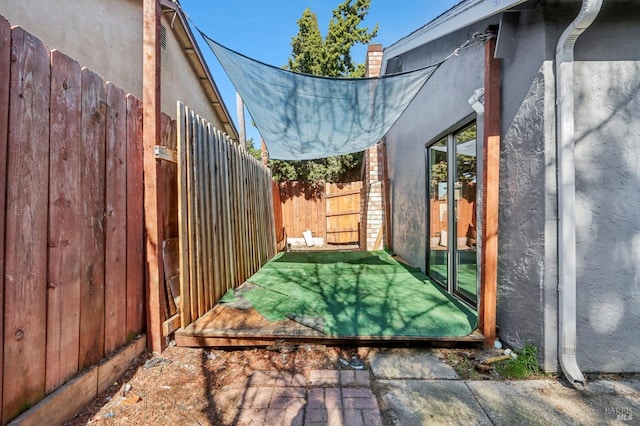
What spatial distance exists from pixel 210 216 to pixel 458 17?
3.00 meters

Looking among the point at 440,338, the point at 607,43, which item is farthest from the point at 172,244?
the point at 607,43

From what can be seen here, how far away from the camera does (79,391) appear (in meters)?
1.67

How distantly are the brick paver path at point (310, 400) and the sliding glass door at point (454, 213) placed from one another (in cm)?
168

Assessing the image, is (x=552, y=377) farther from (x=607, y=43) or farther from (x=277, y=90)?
(x=277, y=90)

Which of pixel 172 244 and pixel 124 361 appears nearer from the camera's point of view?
pixel 124 361

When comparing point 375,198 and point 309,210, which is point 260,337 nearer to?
point 375,198

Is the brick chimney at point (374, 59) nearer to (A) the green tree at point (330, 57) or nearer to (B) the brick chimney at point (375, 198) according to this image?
(B) the brick chimney at point (375, 198)

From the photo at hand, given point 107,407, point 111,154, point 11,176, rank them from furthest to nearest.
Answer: point 111,154 < point 107,407 < point 11,176

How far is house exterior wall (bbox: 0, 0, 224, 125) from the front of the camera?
2827mm

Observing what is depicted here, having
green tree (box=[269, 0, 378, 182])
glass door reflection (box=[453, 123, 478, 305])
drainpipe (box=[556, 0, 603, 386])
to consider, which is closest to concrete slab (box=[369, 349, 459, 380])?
Answer: drainpipe (box=[556, 0, 603, 386])

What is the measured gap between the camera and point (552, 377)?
2023 mm

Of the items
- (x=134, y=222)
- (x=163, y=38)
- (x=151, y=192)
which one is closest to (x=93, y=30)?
(x=163, y=38)

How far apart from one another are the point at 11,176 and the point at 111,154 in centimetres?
70

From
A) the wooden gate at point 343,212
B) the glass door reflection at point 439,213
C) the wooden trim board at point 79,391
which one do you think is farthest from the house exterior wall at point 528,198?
the wooden gate at point 343,212
